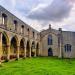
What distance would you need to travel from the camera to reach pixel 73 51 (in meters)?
42.0

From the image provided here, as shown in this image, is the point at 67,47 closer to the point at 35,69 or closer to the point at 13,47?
the point at 13,47

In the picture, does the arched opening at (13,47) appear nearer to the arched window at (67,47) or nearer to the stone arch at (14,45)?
the stone arch at (14,45)

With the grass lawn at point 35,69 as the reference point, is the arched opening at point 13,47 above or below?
above

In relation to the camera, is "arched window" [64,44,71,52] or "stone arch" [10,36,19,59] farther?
"arched window" [64,44,71,52]

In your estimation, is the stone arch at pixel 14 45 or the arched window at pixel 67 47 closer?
the stone arch at pixel 14 45

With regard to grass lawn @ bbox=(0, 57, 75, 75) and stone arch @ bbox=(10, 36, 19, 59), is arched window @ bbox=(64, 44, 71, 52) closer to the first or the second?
stone arch @ bbox=(10, 36, 19, 59)

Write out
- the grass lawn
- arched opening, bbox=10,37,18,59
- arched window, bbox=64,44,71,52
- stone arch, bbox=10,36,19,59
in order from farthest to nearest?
1. arched window, bbox=64,44,71,52
2. arched opening, bbox=10,37,18,59
3. stone arch, bbox=10,36,19,59
4. the grass lawn

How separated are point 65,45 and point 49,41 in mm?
4000

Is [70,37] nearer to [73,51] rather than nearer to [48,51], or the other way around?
[73,51]

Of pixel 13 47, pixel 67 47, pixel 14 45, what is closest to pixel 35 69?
pixel 14 45

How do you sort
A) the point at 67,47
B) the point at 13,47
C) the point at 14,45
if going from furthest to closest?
the point at 67,47 < the point at 13,47 < the point at 14,45

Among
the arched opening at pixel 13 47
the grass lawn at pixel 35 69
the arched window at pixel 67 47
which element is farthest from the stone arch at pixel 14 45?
the arched window at pixel 67 47

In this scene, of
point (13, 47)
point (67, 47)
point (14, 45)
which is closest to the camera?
point (14, 45)

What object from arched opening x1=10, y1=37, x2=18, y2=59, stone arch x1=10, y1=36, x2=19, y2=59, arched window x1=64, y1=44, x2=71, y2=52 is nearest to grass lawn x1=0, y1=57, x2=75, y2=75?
stone arch x1=10, y1=36, x2=19, y2=59
